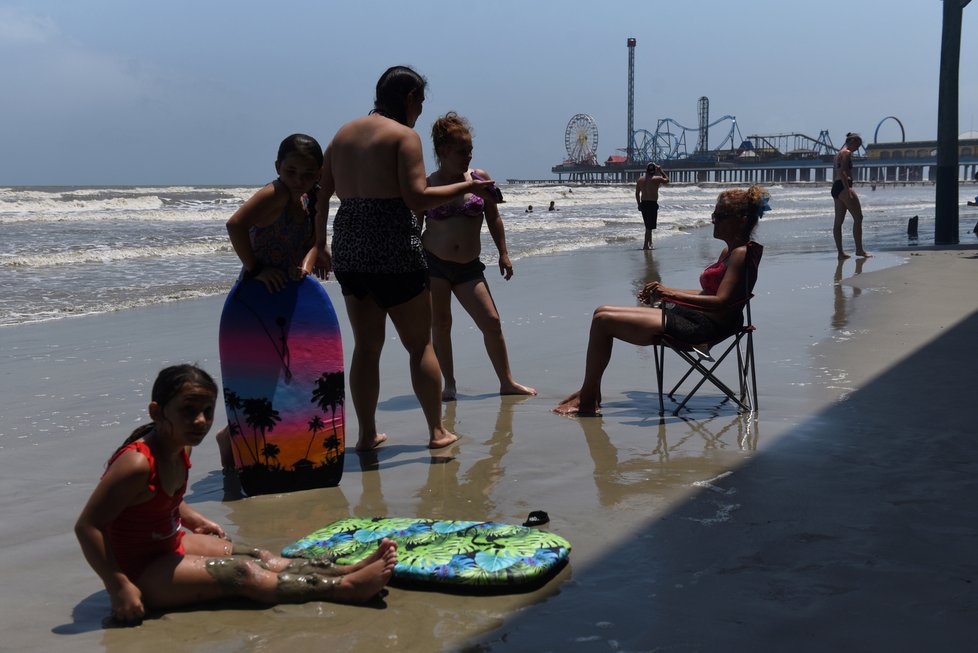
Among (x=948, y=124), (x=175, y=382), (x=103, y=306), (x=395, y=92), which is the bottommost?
(x=103, y=306)

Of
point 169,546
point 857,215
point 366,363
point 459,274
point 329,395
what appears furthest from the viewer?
point 857,215

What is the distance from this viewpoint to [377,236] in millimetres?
4359

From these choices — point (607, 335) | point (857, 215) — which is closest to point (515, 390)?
point (607, 335)

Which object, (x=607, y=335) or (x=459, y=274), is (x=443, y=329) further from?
(x=607, y=335)

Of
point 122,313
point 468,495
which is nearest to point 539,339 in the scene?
point 468,495

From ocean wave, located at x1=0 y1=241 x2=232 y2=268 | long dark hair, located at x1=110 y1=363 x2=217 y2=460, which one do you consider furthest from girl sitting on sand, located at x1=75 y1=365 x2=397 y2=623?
ocean wave, located at x1=0 y1=241 x2=232 y2=268

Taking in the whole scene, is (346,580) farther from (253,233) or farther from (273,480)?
(253,233)

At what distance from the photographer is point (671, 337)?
16.9 feet

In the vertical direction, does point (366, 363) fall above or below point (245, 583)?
above

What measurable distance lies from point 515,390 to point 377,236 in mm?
1858

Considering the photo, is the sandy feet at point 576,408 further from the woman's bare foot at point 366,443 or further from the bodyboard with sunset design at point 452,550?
the bodyboard with sunset design at point 452,550

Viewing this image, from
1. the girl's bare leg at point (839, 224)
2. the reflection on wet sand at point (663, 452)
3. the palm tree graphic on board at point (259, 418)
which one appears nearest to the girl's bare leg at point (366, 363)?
the palm tree graphic on board at point (259, 418)

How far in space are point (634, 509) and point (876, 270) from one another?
875 centimetres

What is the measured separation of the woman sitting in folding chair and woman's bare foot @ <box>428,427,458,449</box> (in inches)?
35.0
